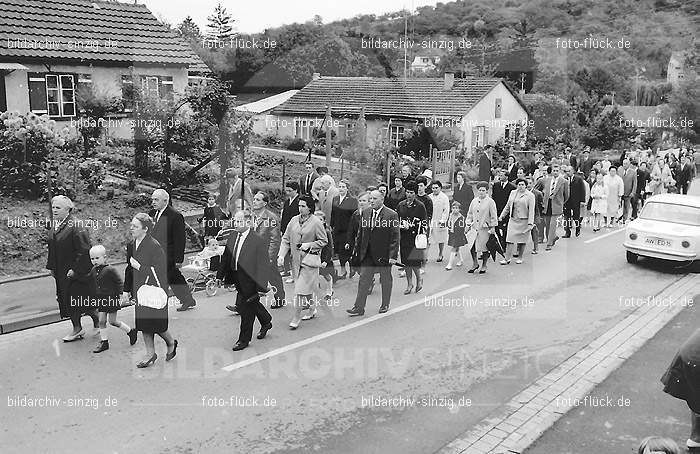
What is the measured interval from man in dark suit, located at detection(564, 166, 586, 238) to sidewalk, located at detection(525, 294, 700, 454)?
889 cm

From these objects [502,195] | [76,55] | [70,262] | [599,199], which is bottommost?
[599,199]

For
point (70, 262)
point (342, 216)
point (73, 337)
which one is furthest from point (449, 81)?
point (73, 337)

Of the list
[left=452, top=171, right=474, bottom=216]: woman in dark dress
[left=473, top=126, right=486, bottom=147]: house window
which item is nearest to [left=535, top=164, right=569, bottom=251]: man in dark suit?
[left=452, top=171, right=474, bottom=216]: woman in dark dress

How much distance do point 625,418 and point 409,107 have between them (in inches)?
1356

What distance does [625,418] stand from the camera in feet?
23.2

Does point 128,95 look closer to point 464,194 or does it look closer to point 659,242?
point 464,194

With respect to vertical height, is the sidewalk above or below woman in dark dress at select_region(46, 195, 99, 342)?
below

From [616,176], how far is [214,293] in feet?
38.9

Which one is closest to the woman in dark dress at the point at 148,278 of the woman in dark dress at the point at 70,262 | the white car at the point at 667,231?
the woman in dark dress at the point at 70,262

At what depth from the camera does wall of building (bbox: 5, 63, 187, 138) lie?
20.7m

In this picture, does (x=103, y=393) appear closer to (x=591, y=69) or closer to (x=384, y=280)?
(x=384, y=280)

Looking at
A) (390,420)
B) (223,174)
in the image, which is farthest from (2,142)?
(390,420)

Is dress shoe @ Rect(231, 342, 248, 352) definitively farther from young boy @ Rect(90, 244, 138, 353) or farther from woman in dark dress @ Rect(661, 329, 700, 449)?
woman in dark dress @ Rect(661, 329, 700, 449)

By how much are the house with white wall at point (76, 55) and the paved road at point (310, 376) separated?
11136mm
